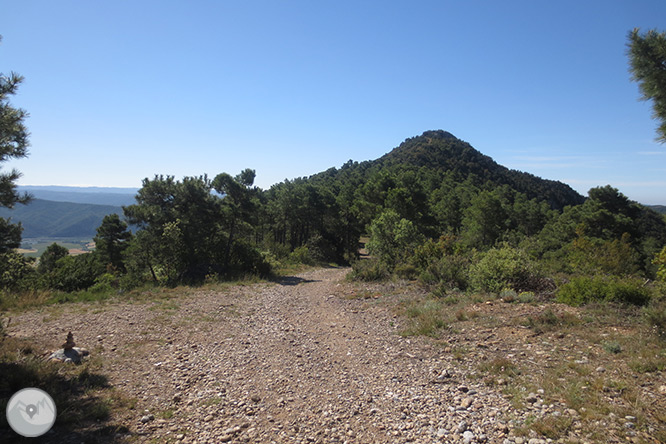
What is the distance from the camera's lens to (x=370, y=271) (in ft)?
54.1

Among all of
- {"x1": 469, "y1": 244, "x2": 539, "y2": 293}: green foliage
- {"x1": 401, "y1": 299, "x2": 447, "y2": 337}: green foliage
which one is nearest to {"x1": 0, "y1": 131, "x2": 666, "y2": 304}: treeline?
{"x1": 469, "y1": 244, "x2": 539, "y2": 293}: green foliage

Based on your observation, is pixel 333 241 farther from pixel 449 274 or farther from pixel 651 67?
pixel 651 67

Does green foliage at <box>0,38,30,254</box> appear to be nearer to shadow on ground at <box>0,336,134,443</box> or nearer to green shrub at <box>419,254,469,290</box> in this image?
shadow on ground at <box>0,336,134,443</box>

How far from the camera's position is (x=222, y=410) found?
185 inches

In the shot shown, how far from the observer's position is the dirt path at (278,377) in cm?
411

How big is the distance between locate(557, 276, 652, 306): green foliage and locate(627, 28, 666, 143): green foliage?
13.6 ft

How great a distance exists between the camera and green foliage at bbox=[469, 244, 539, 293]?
10.2m

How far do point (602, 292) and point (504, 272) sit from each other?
9.15 ft

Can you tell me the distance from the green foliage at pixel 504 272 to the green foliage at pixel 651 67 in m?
6.00

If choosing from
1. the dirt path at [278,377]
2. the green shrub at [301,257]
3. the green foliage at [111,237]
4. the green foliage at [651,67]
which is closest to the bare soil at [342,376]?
the dirt path at [278,377]

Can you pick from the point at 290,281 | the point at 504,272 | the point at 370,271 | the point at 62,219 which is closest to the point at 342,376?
the point at 504,272

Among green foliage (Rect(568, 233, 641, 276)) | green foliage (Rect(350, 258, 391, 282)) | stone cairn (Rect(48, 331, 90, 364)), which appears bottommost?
stone cairn (Rect(48, 331, 90, 364))

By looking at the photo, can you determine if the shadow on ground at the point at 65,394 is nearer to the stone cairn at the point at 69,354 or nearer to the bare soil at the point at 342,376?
the bare soil at the point at 342,376

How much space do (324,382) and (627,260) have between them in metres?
18.9
